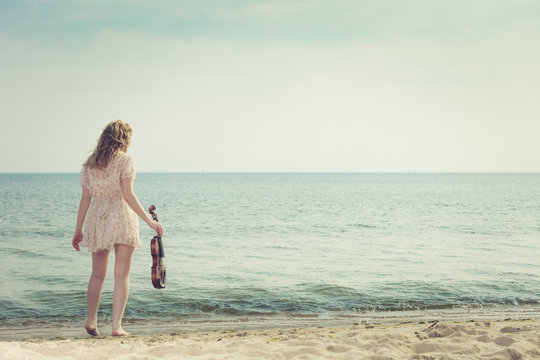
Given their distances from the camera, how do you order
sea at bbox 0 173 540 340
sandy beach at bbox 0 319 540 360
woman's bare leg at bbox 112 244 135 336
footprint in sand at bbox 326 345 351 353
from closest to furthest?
sandy beach at bbox 0 319 540 360 < footprint in sand at bbox 326 345 351 353 < woman's bare leg at bbox 112 244 135 336 < sea at bbox 0 173 540 340

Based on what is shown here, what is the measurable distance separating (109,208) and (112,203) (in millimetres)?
62

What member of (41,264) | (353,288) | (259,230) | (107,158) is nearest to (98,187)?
(107,158)

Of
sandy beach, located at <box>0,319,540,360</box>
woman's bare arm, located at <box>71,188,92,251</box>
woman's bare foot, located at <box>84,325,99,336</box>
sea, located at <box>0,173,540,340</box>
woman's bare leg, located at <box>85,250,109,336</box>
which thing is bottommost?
sea, located at <box>0,173,540,340</box>

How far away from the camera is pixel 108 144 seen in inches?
197

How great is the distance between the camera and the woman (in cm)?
499

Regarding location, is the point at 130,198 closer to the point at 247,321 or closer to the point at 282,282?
the point at 247,321

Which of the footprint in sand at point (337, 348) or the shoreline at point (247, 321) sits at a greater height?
the footprint in sand at point (337, 348)

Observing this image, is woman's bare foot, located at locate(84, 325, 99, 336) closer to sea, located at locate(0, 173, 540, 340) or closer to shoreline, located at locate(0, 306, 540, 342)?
shoreline, located at locate(0, 306, 540, 342)

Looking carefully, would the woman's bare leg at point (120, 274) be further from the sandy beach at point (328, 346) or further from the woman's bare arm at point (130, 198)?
the woman's bare arm at point (130, 198)

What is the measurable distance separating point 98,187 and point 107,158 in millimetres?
335

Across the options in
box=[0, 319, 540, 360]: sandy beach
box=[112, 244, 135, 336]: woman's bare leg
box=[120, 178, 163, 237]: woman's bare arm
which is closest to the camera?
box=[0, 319, 540, 360]: sandy beach

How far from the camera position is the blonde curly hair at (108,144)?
498 cm

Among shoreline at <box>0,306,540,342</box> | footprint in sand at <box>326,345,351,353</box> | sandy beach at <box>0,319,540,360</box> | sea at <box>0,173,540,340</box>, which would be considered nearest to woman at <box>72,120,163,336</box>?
sandy beach at <box>0,319,540,360</box>

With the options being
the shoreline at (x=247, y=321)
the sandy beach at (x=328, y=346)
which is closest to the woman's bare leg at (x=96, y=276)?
the sandy beach at (x=328, y=346)
